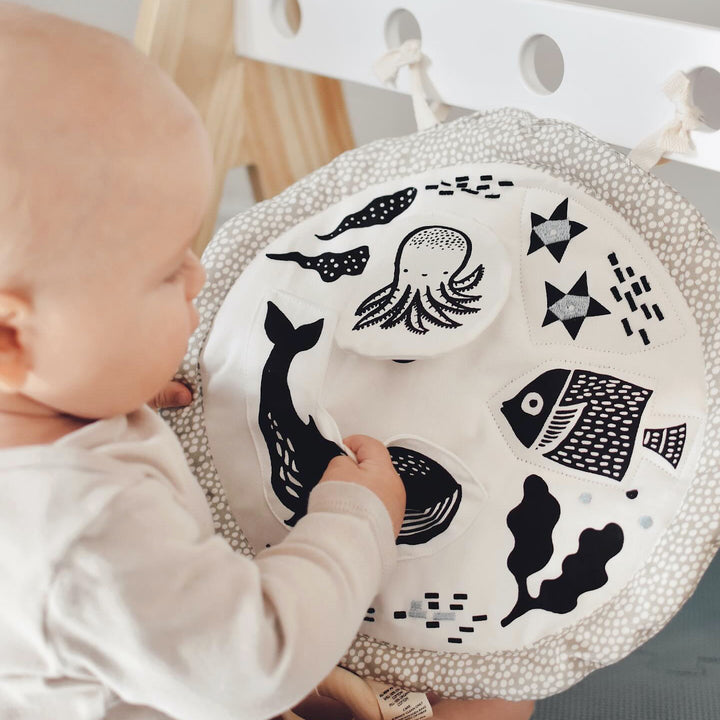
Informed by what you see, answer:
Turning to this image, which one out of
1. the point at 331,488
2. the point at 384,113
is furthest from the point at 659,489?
the point at 384,113

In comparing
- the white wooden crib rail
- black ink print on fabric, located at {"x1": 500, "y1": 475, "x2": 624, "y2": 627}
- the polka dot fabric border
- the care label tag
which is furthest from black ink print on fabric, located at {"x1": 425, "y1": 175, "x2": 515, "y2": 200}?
the care label tag

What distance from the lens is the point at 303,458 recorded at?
629 millimetres

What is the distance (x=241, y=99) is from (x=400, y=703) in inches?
27.9

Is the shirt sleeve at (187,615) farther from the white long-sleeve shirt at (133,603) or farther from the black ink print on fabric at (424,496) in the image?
the black ink print on fabric at (424,496)

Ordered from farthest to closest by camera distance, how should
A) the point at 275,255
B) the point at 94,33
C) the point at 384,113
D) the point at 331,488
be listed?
the point at 384,113
the point at 275,255
the point at 331,488
the point at 94,33

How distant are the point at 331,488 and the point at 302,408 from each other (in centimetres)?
10

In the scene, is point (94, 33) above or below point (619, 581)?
above

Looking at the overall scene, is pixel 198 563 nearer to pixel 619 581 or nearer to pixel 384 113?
pixel 619 581

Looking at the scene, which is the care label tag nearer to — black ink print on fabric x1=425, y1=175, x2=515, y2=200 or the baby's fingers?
the baby's fingers

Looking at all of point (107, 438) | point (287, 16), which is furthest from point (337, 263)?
Answer: point (287, 16)

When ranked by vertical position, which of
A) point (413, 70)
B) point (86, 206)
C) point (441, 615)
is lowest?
point (441, 615)

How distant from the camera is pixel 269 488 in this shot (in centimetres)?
64

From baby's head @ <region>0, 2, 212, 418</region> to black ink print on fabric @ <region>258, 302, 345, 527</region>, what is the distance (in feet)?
0.60

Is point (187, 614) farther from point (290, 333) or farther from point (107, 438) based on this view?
point (290, 333)
